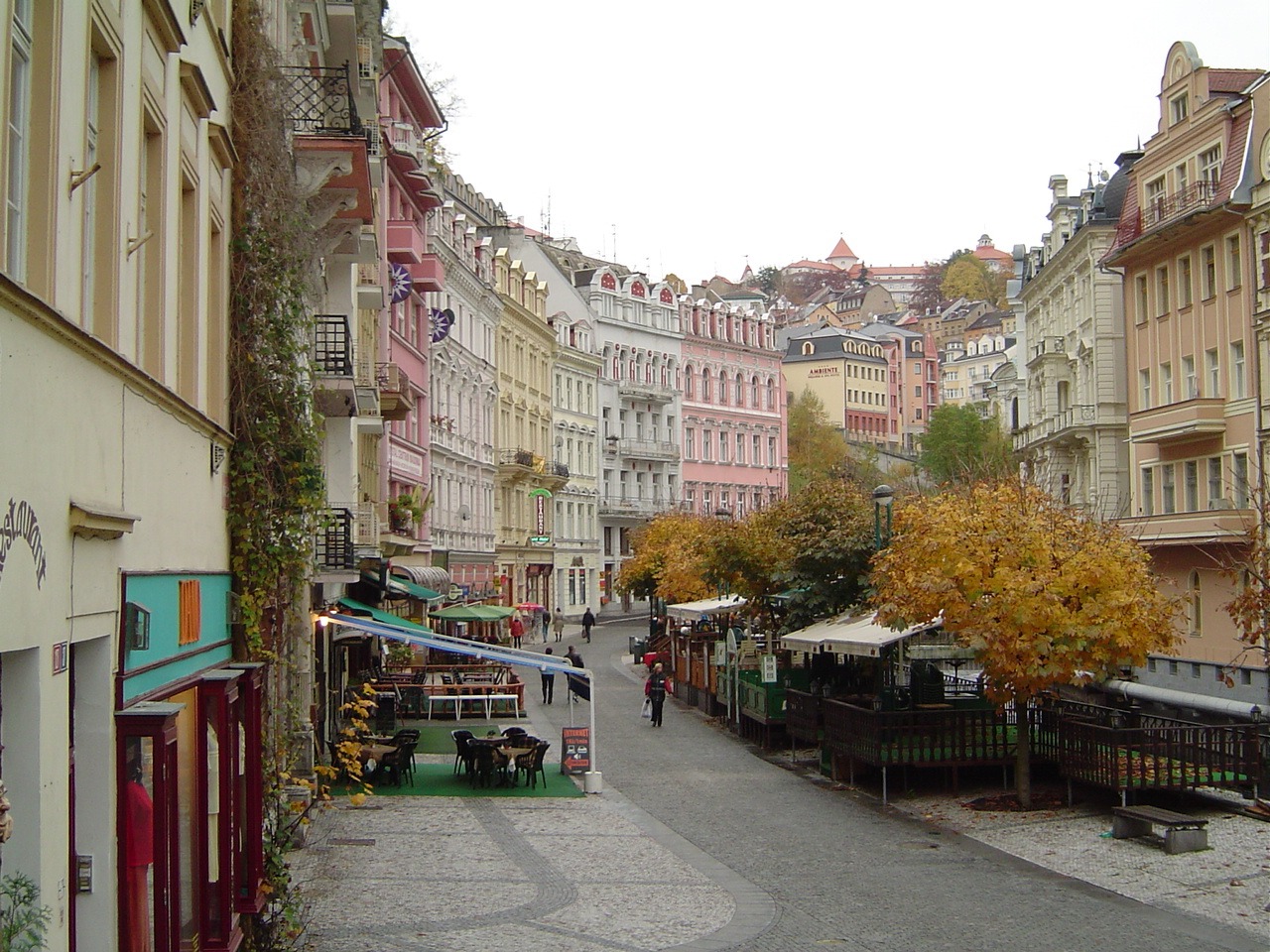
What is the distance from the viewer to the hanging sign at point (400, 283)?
35.5 m

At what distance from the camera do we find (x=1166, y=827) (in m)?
17.0

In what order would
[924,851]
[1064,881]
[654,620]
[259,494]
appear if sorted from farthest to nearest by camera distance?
[654,620] < [924,851] < [1064,881] < [259,494]

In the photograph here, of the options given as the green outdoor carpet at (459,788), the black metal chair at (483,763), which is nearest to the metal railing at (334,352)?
the black metal chair at (483,763)

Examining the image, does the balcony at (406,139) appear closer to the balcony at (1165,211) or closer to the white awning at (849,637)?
the white awning at (849,637)

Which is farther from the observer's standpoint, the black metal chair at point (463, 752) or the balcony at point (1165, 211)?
the balcony at point (1165, 211)

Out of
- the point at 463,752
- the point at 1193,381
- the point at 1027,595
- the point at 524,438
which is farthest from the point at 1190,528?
the point at 524,438

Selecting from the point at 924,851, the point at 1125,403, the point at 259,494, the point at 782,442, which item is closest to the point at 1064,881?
the point at 924,851

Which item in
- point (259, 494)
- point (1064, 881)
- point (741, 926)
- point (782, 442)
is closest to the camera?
point (259, 494)

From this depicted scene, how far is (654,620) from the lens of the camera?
5725 cm

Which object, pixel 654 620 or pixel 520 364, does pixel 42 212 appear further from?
pixel 520 364

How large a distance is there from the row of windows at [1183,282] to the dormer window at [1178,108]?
3.98 meters

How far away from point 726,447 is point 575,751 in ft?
239

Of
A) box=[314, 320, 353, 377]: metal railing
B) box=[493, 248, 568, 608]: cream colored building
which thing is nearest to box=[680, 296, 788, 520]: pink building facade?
box=[493, 248, 568, 608]: cream colored building

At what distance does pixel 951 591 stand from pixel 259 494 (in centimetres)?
1028
